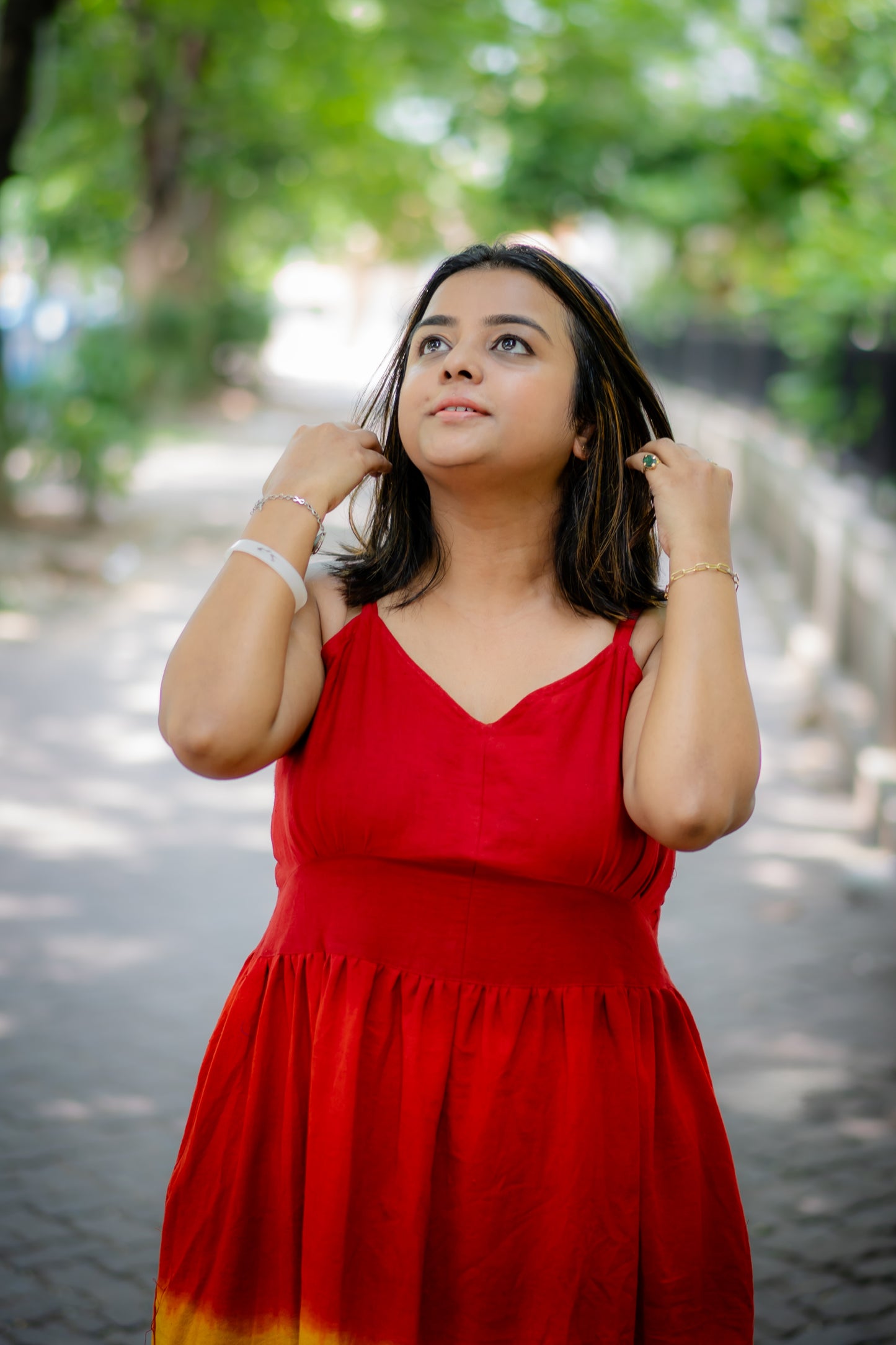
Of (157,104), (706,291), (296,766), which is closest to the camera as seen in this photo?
(296,766)

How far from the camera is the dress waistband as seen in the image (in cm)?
195

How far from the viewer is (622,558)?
2.13 metres

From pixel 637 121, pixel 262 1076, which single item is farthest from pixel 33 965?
pixel 637 121

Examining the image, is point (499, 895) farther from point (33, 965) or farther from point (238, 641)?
point (33, 965)

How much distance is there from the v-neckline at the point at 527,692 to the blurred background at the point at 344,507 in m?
1.04

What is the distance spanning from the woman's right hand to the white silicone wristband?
3.6 inches

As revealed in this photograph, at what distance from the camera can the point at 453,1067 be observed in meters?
1.93

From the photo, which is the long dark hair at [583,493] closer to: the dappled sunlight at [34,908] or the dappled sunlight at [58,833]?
the dappled sunlight at [34,908]

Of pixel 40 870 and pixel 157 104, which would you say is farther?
pixel 157 104

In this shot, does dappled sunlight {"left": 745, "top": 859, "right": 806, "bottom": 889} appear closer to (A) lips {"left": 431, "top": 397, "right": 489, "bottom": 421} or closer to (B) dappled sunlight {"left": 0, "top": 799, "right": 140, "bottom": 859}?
(B) dappled sunlight {"left": 0, "top": 799, "right": 140, "bottom": 859}

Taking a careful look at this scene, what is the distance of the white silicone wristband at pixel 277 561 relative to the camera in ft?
6.42

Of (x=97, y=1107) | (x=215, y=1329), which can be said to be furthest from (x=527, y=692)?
(x=97, y=1107)

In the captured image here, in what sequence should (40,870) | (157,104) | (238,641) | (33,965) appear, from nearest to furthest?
1. (238,641)
2. (33,965)
3. (40,870)
4. (157,104)

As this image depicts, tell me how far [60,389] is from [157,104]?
29.4ft
